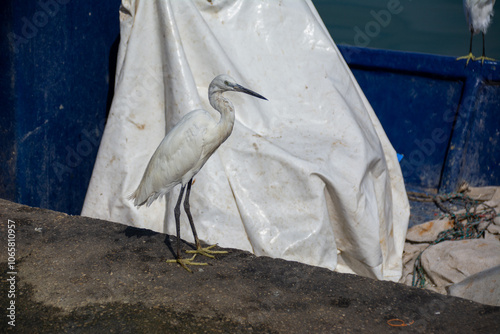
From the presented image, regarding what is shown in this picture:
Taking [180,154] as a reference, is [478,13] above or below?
below

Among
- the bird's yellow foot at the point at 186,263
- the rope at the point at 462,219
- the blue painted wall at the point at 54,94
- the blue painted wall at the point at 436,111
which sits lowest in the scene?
the rope at the point at 462,219

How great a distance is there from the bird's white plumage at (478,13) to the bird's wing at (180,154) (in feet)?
14.5

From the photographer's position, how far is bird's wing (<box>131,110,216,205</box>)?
7.88ft

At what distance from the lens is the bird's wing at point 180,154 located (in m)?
2.40

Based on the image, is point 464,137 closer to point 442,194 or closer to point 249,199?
point 442,194

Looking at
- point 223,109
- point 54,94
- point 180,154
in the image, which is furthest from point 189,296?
point 54,94

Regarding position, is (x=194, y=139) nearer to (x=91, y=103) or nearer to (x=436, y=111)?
(x=91, y=103)

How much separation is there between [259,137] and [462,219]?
7.23ft

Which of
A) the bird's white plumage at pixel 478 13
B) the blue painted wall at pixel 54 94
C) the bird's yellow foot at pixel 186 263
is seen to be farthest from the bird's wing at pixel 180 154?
the bird's white plumage at pixel 478 13

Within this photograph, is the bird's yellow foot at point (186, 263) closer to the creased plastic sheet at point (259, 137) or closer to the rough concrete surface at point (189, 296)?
the rough concrete surface at point (189, 296)

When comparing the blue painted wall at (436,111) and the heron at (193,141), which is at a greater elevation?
the heron at (193,141)

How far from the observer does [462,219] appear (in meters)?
4.43

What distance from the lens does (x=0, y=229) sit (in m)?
2.70

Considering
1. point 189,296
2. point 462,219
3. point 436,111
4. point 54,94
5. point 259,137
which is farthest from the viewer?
point 436,111
